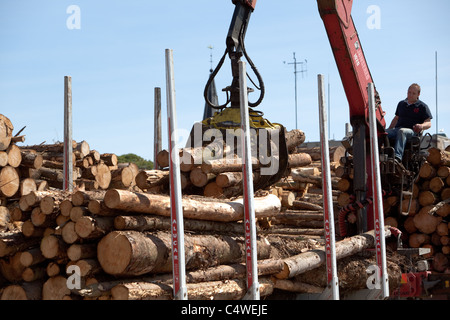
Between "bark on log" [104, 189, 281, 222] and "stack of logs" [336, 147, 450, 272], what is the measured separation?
305 centimetres

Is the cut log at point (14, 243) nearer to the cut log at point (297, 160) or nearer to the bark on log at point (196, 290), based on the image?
the bark on log at point (196, 290)

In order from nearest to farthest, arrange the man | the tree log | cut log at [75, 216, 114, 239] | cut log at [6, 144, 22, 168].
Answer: cut log at [75, 216, 114, 239] → the man → cut log at [6, 144, 22, 168] → the tree log

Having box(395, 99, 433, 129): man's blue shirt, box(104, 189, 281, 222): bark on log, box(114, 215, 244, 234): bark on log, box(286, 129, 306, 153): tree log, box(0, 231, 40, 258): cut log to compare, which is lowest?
box(0, 231, 40, 258): cut log

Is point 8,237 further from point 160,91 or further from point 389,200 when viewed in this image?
point 389,200

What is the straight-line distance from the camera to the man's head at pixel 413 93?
10188 mm

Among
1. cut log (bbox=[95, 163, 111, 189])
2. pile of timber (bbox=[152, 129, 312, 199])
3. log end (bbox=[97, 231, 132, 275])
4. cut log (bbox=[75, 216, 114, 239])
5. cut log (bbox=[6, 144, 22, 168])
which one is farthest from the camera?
cut log (bbox=[95, 163, 111, 189])

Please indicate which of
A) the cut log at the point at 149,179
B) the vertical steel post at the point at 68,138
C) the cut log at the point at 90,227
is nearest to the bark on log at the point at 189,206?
the cut log at the point at 90,227

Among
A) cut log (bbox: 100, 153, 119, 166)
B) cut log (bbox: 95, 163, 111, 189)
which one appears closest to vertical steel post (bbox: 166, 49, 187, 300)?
cut log (bbox: 95, 163, 111, 189)

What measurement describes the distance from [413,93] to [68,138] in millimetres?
5328

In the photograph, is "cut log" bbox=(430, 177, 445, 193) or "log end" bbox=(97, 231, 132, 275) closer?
"log end" bbox=(97, 231, 132, 275)

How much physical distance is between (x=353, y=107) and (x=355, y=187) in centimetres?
115

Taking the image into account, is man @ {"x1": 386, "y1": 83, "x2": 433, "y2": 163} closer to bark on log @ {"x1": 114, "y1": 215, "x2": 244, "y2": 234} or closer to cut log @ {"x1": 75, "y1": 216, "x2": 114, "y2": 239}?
bark on log @ {"x1": 114, "y1": 215, "x2": 244, "y2": 234}

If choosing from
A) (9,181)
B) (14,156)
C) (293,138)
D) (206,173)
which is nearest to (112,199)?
(206,173)

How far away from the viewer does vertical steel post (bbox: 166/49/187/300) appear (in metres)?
5.57
